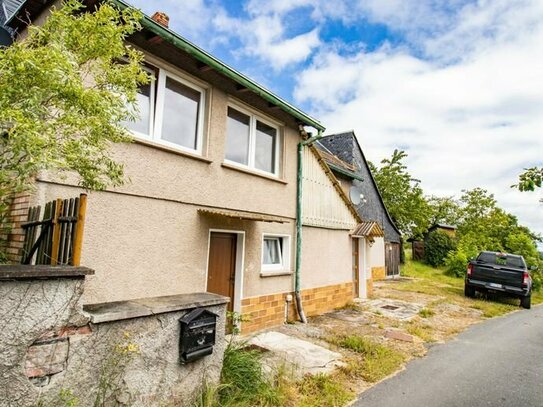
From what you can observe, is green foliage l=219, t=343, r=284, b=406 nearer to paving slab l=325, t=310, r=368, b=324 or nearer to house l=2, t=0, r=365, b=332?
house l=2, t=0, r=365, b=332

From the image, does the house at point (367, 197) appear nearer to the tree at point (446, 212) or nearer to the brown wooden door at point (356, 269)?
the brown wooden door at point (356, 269)

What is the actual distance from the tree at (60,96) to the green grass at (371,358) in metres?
4.90

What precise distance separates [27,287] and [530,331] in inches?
462

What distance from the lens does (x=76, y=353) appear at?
108 inches

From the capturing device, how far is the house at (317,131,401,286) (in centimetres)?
1628

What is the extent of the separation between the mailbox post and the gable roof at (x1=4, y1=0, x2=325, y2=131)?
3934mm

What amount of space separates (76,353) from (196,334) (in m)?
1.25

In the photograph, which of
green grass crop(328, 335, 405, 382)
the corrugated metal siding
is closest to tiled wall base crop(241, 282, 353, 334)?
green grass crop(328, 335, 405, 382)

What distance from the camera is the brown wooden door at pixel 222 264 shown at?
642cm

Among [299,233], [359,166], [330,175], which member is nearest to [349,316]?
[299,233]

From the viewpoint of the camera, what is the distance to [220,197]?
6.31 metres

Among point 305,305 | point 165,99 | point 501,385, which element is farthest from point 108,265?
point 501,385

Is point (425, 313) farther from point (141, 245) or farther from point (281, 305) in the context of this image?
point (141, 245)

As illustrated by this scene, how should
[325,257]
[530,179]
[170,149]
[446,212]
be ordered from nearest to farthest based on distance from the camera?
[530,179] < [170,149] < [325,257] < [446,212]
